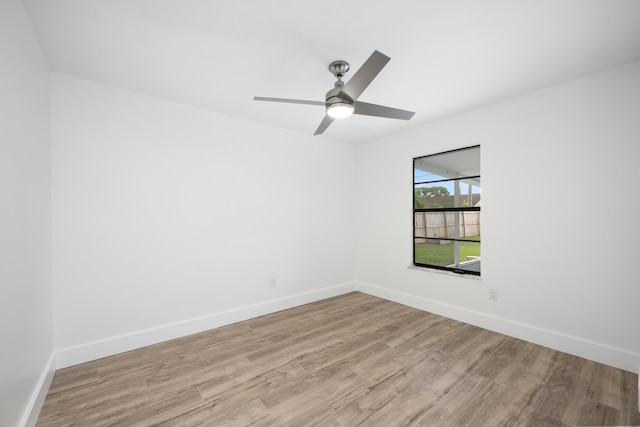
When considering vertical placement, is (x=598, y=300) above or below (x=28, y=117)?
below

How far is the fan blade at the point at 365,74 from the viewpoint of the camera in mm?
1535

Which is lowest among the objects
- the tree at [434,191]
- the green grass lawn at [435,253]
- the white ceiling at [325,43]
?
Result: the green grass lawn at [435,253]

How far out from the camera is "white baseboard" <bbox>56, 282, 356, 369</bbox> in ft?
7.33

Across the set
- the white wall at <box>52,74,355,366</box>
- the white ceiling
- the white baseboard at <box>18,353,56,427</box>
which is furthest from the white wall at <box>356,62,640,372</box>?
the white baseboard at <box>18,353,56,427</box>

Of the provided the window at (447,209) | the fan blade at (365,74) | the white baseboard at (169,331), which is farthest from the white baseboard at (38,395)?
the window at (447,209)

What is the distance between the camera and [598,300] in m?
2.25

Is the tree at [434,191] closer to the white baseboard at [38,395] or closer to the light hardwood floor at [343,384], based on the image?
the light hardwood floor at [343,384]

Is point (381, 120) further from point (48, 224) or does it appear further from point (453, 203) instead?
point (48, 224)

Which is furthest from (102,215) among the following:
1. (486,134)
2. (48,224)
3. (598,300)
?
(598,300)

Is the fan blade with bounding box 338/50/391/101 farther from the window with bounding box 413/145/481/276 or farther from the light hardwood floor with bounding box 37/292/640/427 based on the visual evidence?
the light hardwood floor with bounding box 37/292/640/427

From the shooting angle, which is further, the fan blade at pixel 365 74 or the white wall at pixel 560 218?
the white wall at pixel 560 218

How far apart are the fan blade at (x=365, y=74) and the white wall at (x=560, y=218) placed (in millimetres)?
1897

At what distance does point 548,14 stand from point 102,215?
3.66m

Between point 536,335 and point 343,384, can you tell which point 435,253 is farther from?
point 343,384
